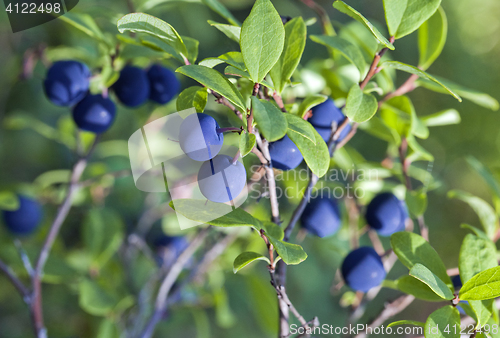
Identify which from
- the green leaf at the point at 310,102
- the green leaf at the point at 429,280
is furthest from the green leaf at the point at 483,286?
the green leaf at the point at 310,102

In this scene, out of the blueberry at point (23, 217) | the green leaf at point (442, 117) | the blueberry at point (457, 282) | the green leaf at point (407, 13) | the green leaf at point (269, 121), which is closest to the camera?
Answer: the green leaf at point (269, 121)

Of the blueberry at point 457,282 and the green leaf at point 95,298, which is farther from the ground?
the blueberry at point 457,282

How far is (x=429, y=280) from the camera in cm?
37

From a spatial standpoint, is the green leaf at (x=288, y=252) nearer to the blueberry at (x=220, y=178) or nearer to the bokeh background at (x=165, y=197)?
the blueberry at (x=220, y=178)

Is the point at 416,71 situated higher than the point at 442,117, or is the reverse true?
the point at 416,71

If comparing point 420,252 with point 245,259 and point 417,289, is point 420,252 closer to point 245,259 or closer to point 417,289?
point 417,289

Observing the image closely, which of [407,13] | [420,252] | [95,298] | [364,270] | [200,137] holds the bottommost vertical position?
[95,298]

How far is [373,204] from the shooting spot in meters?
0.64

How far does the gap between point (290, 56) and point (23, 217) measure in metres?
0.74

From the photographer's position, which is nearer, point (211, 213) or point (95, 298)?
point (211, 213)

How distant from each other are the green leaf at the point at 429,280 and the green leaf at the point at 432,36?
14.7 inches

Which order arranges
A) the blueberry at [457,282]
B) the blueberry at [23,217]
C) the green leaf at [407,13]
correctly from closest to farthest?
1. the green leaf at [407,13]
2. the blueberry at [457,282]
3. the blueberry at [23,217]

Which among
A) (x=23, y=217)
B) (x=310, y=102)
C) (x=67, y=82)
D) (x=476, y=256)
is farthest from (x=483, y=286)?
(x=23, y=217)

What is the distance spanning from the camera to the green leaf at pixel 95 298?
2.27ft
